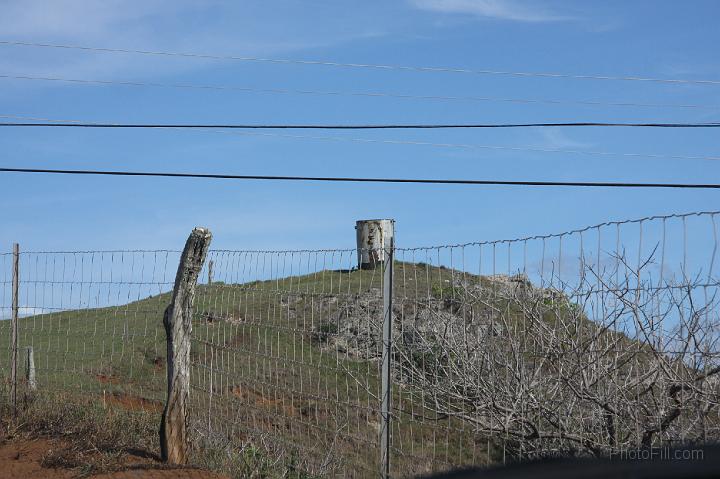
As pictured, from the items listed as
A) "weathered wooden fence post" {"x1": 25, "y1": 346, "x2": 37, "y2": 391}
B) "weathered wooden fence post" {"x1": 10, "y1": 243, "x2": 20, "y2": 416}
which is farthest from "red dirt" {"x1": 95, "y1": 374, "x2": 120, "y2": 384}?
"weathered wooden fence post" {"x1": 10, "y1": 243, "x2": 20, "y2": 416}

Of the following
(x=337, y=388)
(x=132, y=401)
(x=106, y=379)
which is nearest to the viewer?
(x=337, y=388)

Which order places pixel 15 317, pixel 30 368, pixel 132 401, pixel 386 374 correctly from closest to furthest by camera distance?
pixel 386 374
pixel 15 317
pixel 132 401
pixel 30 368

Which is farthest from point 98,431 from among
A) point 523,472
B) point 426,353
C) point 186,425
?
point 523,472

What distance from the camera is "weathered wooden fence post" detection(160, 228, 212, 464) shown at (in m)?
8.45

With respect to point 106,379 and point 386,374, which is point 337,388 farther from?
point 106,379

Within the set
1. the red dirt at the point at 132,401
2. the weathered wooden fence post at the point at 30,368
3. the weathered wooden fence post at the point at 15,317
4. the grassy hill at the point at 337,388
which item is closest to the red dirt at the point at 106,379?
the red dirt at the point at 132,401

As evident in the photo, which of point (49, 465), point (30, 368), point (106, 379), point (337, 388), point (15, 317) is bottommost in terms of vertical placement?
point (49, 465)

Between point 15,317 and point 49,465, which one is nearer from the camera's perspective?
point 49,465

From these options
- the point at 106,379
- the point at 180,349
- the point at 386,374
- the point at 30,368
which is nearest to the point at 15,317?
the point at 30,368

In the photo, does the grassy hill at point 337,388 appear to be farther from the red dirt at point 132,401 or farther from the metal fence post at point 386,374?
the red dirt at point 132,401

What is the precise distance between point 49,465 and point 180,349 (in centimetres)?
165

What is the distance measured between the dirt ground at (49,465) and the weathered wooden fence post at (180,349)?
0.25 meters

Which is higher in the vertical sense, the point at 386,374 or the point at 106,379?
the point at 386,374

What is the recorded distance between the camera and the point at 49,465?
8.70 meters
